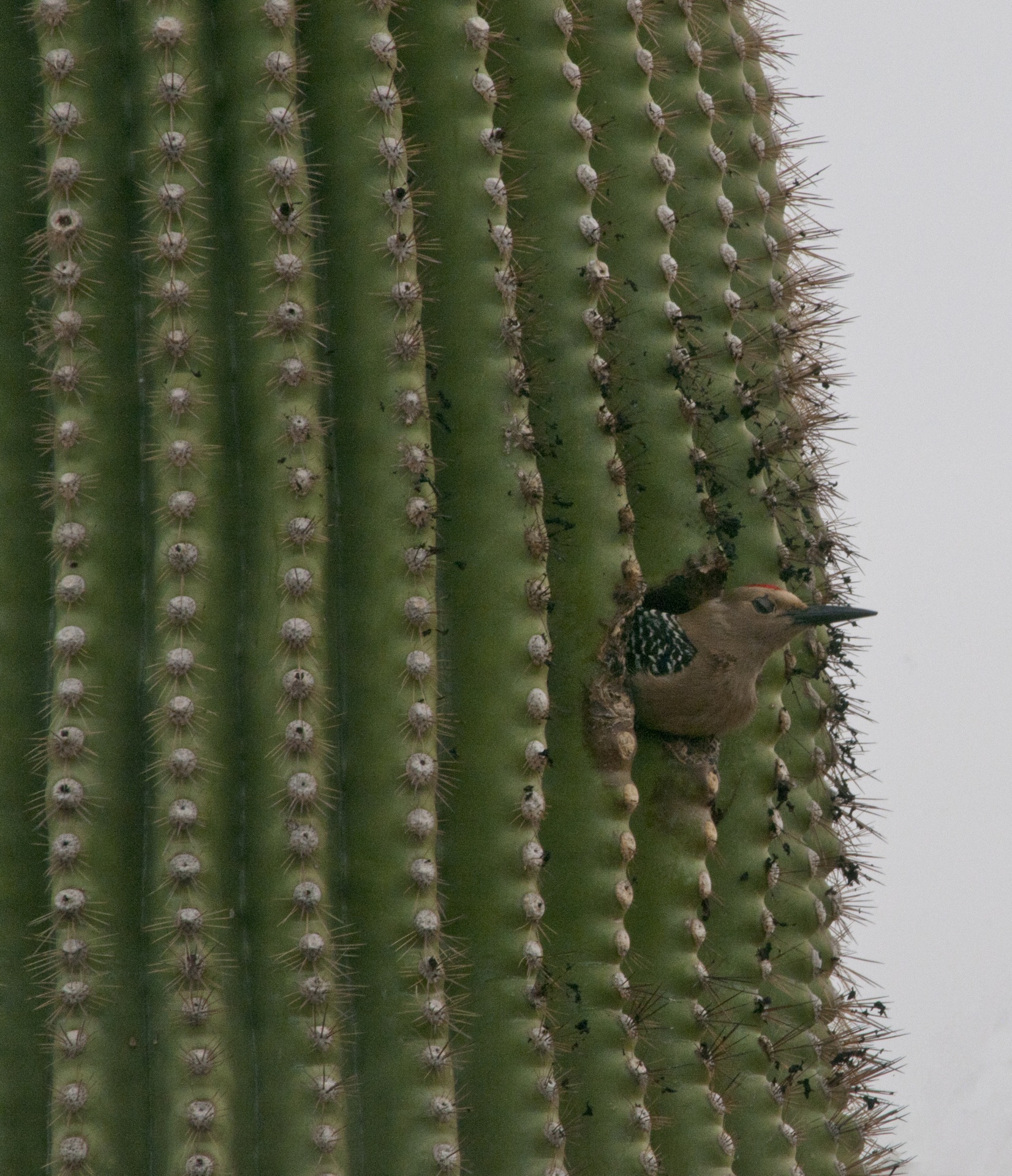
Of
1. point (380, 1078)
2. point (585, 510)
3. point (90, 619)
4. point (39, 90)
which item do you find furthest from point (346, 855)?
point (39, 90)

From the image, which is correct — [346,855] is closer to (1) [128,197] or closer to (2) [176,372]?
(2) [176,372]

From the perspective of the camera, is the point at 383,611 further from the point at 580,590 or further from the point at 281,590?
the point at 580,590

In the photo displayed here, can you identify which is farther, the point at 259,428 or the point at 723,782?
the point at 723,782

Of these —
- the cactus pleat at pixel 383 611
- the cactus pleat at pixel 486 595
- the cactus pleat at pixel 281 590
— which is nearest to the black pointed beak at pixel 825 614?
the cactus pleat at pixel 486 595

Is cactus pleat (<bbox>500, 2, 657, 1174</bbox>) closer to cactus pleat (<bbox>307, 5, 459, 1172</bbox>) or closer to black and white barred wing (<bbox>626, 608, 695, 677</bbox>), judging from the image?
black and white barred wing (<bbox>626, 608, 695, 677</bbox>)

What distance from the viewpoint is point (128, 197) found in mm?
1577

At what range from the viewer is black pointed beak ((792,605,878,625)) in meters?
1.75

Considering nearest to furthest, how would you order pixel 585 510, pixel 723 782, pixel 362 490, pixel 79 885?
pixel 79 885 < pixel 362 490 < pixel 585 510 < pixel 723 782

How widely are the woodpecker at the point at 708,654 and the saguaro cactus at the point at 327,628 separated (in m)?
0.02

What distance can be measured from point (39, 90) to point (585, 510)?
2.43 ft

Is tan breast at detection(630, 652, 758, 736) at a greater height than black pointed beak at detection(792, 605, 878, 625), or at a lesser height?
lesser

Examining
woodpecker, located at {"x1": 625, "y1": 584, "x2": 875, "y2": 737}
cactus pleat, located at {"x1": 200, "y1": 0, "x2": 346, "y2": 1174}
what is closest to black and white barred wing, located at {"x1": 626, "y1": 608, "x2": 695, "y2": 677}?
woodpecker, located at {"x1": 625, "y1": 584, "x2": 875, "y2": 737}

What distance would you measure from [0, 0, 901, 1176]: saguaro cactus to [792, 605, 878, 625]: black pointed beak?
0.05 ft

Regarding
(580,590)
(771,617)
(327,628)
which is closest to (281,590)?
(327,628)
